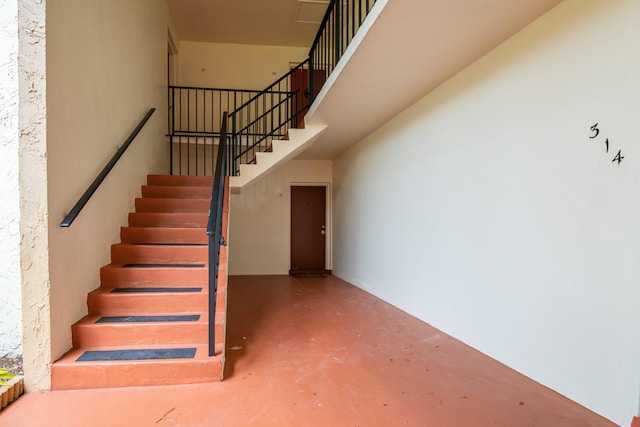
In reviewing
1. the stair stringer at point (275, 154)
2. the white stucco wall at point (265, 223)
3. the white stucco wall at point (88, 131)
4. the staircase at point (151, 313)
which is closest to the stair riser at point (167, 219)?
the staircase at point (151, 313)

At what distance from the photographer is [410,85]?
3.52m

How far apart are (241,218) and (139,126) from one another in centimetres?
333

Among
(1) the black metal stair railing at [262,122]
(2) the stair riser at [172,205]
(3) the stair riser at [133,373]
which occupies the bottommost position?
(3) the stair riser at [133,373]

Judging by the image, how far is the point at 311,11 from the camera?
5.97 meters

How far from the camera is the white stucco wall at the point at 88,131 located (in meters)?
2.24

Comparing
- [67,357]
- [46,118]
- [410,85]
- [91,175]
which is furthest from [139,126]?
[410,85]

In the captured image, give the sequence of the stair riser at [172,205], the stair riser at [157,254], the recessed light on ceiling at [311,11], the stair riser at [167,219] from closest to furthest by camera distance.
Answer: the stair riser at [157,254], the stair riser at [167,219], the stair riser at [172,205], the recessed light on ceiling at [311,11]

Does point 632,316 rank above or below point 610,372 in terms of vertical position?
above

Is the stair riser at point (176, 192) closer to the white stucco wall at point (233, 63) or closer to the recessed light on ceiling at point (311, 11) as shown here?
the white stucco wall at point (233, 63)

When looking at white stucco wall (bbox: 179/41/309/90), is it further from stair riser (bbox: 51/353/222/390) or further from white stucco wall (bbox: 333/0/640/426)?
stair riser (bbox: 51/353/222/390)

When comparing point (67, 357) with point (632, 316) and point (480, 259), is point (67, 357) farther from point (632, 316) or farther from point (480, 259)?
point (632, 316)

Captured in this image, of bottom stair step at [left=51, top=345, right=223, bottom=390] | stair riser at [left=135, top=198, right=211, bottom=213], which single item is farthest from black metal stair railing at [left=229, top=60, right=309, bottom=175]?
A: bottom stair step at [left=51, top=345, right=223, bottom=390]

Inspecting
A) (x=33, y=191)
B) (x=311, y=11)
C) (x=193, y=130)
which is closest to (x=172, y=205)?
(x=33, y=191)

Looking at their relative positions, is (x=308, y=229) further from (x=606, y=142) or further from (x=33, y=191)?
(x=606, y=142)
